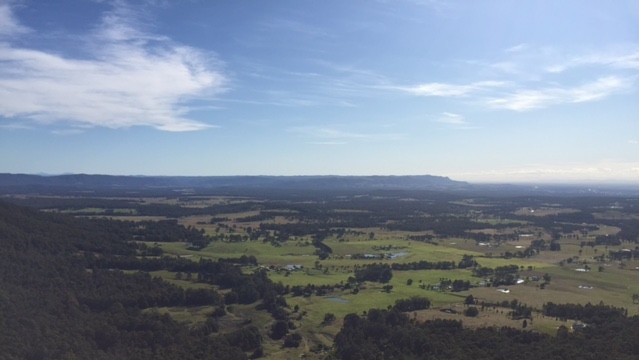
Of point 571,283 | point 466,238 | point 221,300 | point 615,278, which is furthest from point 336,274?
point 466,238

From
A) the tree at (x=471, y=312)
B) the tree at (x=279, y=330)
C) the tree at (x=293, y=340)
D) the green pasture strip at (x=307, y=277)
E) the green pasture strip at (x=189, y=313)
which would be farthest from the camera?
the green pasture strip at (x=307, y=277)

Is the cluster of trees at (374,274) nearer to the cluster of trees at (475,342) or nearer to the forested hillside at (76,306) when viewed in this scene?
the forested hillside at (76,306)

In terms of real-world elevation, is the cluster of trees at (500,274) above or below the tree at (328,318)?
above

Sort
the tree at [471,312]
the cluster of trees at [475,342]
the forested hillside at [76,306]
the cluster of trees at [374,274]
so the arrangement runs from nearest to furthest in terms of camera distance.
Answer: the cluster of trees at [475,342] → the forested hillside at [76,306] → the tree at [471,312] → the cluster of trees at [374,274]

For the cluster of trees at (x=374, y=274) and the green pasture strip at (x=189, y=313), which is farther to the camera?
the cluster of trees at (x=374, y=274)

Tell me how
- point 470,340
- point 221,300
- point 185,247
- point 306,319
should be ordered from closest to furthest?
point 470,340 < point 306,319 < point 221,300 < point 185,247

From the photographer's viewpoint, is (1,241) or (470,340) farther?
(1,241)

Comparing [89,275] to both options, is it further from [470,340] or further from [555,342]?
[555,342]

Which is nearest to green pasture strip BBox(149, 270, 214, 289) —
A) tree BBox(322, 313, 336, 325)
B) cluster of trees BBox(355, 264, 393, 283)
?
tree BBox(322, 313, 336, 325)

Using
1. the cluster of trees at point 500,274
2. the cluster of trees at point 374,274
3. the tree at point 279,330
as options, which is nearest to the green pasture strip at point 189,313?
the tree at point 279,330

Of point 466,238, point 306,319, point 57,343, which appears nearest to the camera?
point 57,343

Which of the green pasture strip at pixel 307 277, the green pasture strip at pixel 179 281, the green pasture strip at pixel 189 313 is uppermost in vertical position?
the green pasture strip at pixel 179 281
